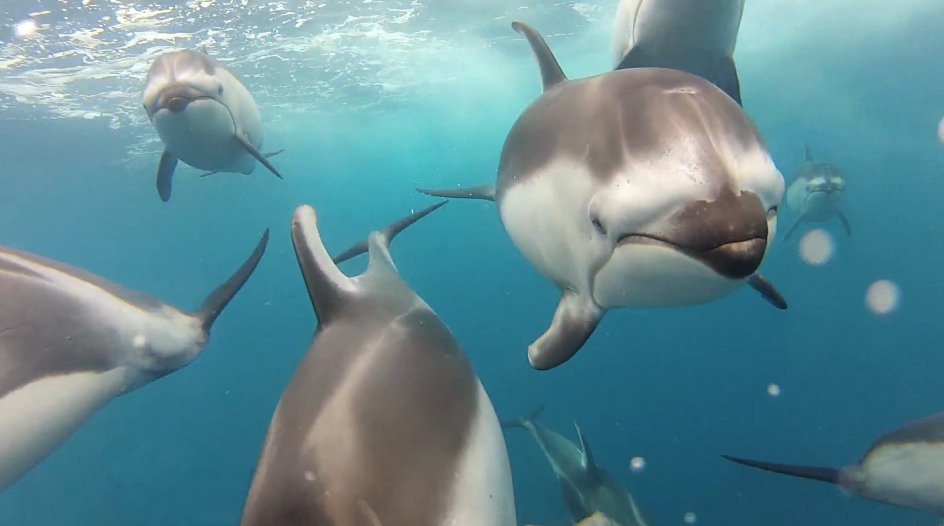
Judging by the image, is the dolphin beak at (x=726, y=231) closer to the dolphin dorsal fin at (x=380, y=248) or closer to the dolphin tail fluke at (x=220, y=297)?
the dolphin dorsal fin at (x=380, y=248)

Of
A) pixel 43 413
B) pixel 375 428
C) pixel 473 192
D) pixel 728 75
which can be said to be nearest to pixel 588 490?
pixel 473 192

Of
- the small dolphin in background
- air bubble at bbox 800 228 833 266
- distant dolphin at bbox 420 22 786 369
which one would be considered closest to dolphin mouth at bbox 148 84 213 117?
distant dolphin at bbox 420 22 786 369

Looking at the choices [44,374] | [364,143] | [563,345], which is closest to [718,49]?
[563,345]

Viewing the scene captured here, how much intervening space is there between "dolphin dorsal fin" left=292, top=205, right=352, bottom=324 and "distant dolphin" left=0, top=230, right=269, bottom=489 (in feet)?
6.28

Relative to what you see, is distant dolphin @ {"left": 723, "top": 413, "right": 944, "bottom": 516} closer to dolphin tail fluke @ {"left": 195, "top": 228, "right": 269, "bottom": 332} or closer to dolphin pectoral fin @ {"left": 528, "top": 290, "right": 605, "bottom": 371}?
dolphin pectoral fin @ {"left": 528, "top": 290, "right": 605, "bottom": 371}

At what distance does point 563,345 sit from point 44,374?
3266 millimetres

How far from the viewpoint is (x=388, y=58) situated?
94.9ft

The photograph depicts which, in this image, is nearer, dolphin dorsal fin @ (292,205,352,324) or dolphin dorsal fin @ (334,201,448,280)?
dolphin dorsal fin @ (292,205,352,324)

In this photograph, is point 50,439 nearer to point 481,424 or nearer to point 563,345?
point 481,424

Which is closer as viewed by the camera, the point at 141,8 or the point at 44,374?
the point at 44,374

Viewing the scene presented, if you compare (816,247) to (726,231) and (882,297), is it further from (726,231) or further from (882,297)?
(726,231)

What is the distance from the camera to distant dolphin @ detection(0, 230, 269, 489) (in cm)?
380

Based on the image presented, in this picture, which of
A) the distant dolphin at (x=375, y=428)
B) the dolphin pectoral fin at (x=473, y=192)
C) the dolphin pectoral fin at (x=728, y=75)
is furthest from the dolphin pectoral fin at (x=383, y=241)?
the dolphin pectoral fin at (x=728, y=75)

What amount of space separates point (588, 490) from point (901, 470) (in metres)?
5.22
